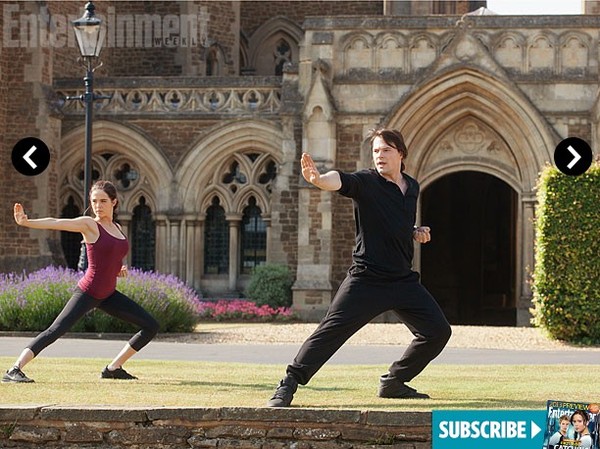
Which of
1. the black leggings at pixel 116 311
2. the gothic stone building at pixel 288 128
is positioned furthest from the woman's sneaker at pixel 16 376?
the gothic stone building at pixel 288 128

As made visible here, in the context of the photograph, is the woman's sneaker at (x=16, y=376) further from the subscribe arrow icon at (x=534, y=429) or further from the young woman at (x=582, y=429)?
the young woman at (x=582, y=429)

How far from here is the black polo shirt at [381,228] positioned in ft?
30.1

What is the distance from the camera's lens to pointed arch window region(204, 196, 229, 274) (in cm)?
2752

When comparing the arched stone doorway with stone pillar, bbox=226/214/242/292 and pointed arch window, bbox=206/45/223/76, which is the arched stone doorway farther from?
stone pillar, bbox=226/214/242/292

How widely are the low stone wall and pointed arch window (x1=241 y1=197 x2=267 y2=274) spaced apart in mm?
18701

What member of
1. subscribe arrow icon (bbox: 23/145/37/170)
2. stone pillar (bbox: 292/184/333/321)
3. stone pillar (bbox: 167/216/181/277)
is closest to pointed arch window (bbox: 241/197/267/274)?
stone pillar (bbox: 167/216/181/277)

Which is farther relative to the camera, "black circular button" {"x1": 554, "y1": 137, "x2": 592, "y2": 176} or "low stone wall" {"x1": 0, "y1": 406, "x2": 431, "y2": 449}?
"black circular button" {"x1": 554, "y1": 137, "x2": 592, "y2": 176}

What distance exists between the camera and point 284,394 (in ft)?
28.8

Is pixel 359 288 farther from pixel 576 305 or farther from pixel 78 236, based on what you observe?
pixel 78 236

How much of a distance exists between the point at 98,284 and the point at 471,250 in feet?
80.7

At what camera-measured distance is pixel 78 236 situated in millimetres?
27953

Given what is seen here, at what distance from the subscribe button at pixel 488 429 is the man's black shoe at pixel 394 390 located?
1.07 meters

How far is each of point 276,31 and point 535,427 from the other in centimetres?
2858

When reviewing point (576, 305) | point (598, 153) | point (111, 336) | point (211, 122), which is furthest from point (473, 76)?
point (111, 336)
